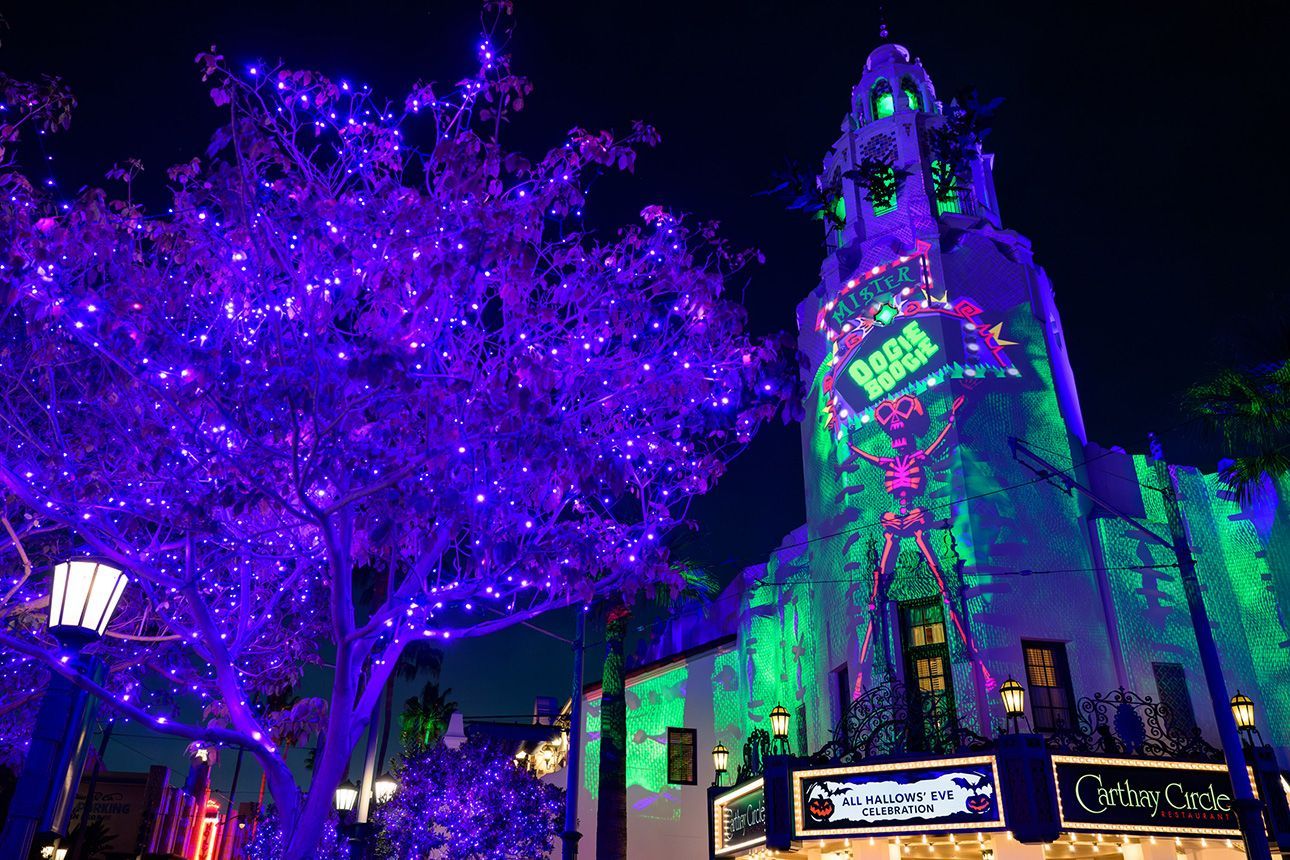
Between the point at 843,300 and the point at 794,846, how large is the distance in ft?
44.2

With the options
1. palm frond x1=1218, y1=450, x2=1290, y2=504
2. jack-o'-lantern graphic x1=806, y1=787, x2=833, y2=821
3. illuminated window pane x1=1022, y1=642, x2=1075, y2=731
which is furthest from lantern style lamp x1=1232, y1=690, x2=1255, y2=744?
jack-o'-lantern graphic x1=806, y1=787, x2=833, y2=821

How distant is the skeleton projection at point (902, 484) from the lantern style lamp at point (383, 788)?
38.2 ft

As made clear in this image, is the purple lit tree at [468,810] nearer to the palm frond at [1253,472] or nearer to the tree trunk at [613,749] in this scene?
the tree trunk at [613,749]

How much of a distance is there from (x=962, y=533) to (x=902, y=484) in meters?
1.85

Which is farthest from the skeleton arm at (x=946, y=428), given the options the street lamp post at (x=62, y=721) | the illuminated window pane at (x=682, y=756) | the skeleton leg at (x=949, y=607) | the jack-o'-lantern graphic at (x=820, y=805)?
the street lamp post at (x=62, y=721)

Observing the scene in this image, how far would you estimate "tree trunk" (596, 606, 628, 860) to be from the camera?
25.8m

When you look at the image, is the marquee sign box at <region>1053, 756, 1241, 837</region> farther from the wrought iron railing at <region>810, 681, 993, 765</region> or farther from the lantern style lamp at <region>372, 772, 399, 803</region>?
the lantern style lamp at <region>372, 772, 399, 803</region>

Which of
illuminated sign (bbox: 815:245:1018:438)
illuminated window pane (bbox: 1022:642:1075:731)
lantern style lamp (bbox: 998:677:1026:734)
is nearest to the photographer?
lantern style lamp (bbox: 998:677:1026:734)

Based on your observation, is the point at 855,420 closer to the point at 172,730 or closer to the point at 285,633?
the point at 285,633

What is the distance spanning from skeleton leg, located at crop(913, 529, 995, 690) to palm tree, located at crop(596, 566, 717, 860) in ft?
25.1

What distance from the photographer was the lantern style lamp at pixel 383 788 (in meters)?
22.4

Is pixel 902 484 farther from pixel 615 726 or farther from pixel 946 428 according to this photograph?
pixel 615 726

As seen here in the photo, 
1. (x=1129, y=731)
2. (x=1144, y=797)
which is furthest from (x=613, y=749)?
(x=1144, y=797)

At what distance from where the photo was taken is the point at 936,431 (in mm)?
21281
